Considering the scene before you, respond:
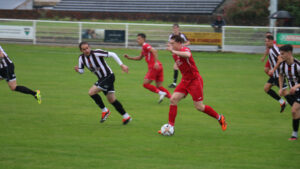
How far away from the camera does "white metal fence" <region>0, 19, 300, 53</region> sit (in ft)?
83.1

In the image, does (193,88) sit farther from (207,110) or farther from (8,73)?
(8,73)

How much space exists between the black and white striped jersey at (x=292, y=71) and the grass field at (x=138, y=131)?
1.19 m

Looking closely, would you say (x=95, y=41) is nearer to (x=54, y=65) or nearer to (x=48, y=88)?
(x=54, y=65)

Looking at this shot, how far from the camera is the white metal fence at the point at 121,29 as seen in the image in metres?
25.3

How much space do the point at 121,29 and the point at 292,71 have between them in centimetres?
1937

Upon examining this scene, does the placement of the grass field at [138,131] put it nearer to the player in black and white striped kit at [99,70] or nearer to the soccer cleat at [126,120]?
the soccer cleat at [126,120]

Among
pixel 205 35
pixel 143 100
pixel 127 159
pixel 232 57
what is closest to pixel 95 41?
pixel 205 35

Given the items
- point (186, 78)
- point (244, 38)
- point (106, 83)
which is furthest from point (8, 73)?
point (244, 38)

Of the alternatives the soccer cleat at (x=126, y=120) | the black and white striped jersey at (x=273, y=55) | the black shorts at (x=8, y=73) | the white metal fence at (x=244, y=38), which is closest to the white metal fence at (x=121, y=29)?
the white metal fence at (x=244, y=38)

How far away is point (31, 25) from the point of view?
91.0ft

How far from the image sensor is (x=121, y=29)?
86.7 feet

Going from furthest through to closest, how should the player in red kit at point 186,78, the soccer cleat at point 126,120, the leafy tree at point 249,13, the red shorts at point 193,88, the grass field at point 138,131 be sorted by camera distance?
the leafy tree at point 249,13 < the soccer cleat at point 126,120 < the red shorts at point 193,88 < the player in red kit at point 186,78 < the grass field at point 138,131

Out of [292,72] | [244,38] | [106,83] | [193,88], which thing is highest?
[292,72]

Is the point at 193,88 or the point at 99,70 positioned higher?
the point at 99,70
